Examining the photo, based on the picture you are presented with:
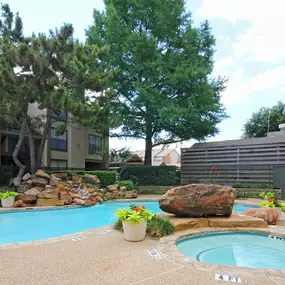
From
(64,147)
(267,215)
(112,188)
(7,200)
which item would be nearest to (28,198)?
(7,200)

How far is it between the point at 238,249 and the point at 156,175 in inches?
489

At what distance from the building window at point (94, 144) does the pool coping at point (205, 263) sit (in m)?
18.0

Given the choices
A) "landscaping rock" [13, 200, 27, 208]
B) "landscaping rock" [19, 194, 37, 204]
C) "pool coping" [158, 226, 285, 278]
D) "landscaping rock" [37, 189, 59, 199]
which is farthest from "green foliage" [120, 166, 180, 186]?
"pool coping" [158, 226, 285, 278]

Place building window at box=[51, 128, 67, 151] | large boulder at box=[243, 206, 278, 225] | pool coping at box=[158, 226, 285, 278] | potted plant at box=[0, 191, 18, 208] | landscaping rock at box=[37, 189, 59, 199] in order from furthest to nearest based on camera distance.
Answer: building window at box=[51, 128, 67, 151]
landscaping rock at box=[37, 189, 59, 199]
potted plant at box=[0, 191, 18, 208]
large boulder at box=[243, 206, 278, 225]
pool coping at box=[158, 226, 285, 278]

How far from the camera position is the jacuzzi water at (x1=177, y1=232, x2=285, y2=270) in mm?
4746

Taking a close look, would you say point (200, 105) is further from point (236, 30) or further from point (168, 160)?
point (168, 160)

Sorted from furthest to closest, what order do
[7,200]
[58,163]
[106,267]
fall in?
[58,163]
[7,200]
[106,267]

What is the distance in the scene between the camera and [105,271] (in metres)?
3.58

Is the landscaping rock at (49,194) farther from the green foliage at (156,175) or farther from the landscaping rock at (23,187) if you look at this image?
the green foliage at (156,175)

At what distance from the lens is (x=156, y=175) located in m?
17.8

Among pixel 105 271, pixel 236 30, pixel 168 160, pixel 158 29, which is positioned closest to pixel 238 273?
pixel 105 271

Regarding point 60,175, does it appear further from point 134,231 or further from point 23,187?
point 134,231

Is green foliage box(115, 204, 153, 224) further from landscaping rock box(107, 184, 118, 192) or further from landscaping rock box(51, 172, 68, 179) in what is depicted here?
landscaping rock box(107, 184, 118, 192)

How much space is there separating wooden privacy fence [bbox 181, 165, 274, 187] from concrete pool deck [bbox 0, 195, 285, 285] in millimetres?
11636
